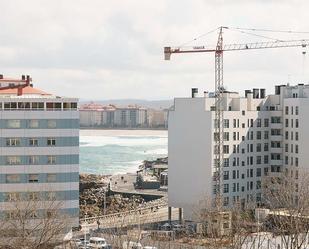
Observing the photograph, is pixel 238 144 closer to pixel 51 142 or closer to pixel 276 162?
pixel 276 162

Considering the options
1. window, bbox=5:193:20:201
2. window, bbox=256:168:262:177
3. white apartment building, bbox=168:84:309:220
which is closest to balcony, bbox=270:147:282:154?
white apartment building, bbox=168:84:309:220

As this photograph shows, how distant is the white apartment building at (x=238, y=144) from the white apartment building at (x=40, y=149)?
34.0ft

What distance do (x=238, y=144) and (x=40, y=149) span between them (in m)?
14.9

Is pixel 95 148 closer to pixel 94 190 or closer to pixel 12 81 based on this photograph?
pixel 94 190

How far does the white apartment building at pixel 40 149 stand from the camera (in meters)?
34.1

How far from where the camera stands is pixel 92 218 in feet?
148

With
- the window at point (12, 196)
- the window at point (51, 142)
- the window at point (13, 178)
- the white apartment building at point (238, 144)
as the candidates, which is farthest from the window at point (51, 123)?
the white apartment building at point (238, 144)

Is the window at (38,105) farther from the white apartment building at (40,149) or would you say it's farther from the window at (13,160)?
the window at (13,160)

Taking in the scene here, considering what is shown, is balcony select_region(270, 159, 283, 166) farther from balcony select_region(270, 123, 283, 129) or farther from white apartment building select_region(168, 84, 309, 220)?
balcony select_region(270, 123, 283, 129)

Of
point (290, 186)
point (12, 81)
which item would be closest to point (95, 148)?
point (12, 81)

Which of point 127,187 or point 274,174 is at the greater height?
point 274,174

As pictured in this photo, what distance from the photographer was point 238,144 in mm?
44531

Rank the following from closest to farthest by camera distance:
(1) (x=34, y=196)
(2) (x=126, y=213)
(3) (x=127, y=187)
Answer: (1) (x=34, y=196), (2) (x=126, y=213), (3) (x=127, y=187)

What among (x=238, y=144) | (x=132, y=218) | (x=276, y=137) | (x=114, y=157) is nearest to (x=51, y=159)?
(x=132, y=218)
